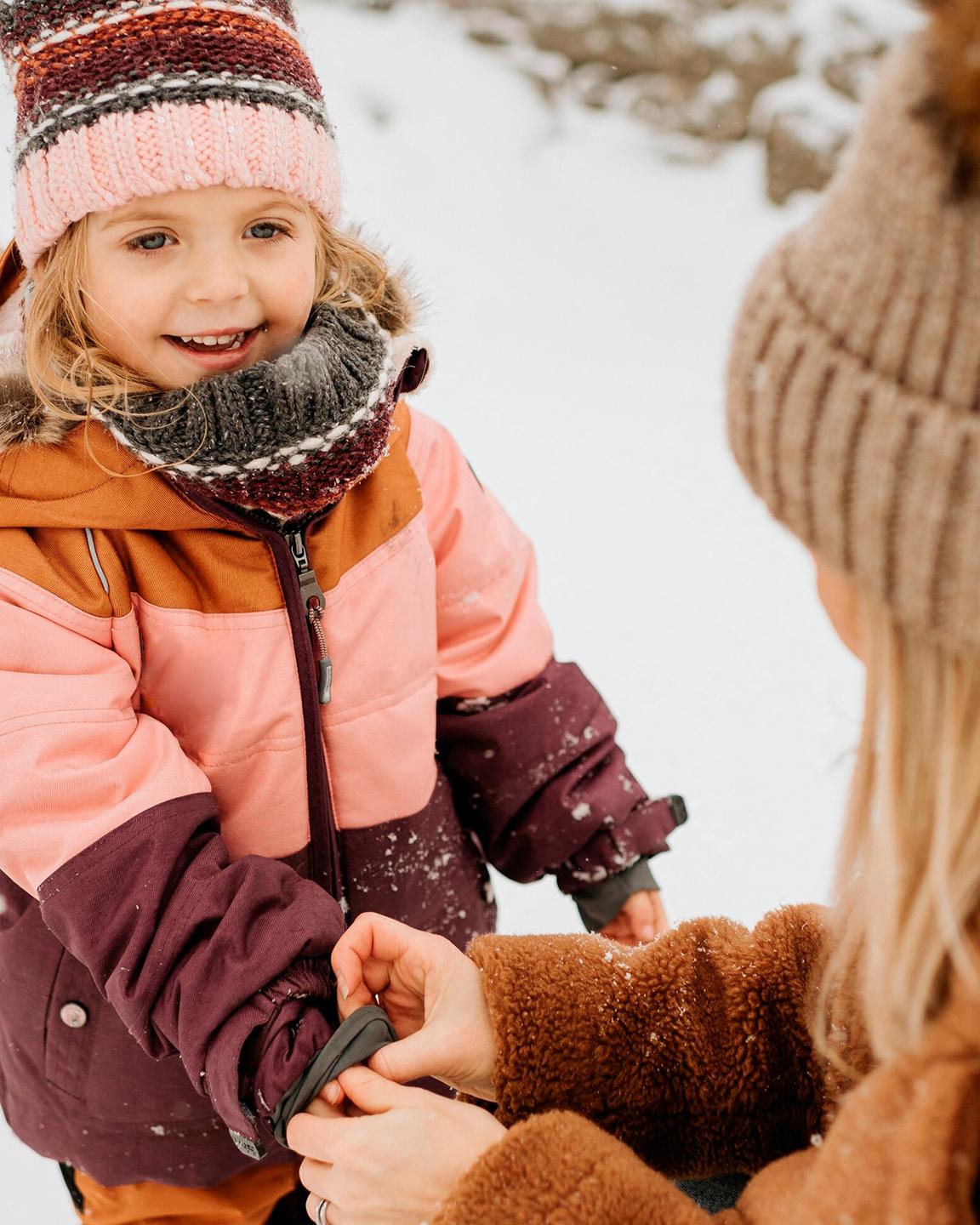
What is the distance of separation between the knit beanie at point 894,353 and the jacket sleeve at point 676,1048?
0.48m

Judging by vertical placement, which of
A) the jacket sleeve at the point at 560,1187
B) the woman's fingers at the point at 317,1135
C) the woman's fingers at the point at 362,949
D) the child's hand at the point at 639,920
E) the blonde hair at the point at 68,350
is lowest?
the child's hand at the point at 639,920

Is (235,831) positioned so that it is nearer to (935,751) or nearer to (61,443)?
(61,443)

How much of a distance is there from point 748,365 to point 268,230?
617mm

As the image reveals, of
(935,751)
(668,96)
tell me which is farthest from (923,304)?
(668,96)

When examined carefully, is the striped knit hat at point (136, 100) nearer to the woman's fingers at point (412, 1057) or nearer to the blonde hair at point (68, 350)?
the blonde hair at point (68, 350)

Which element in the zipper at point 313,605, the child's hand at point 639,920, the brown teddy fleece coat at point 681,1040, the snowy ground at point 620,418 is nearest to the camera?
the brown teddy fleece coat at point 681,1040

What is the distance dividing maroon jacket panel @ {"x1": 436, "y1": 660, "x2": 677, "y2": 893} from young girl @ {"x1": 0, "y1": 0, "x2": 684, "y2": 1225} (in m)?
0.08

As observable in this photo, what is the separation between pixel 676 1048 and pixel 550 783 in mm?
412

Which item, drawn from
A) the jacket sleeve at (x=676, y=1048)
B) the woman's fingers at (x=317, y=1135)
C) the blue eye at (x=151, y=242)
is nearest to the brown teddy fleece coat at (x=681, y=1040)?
the jacket sleeve at (x=676, y=1048)

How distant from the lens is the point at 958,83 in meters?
0.60

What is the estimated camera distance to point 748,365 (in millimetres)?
747

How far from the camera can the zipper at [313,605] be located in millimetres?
1176

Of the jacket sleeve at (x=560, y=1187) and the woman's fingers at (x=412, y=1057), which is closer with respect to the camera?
the jacket sleeve at (x=560, y=1187)

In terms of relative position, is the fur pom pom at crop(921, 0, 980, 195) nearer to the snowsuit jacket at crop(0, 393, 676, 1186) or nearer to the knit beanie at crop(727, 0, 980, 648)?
the knit beanie at crop(727, 0, 980, 648)
